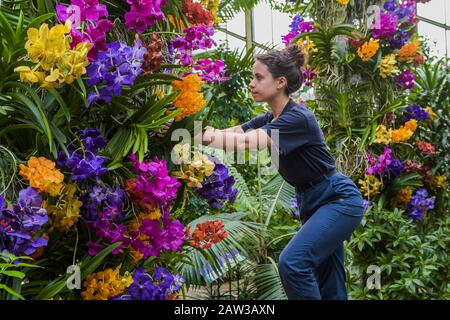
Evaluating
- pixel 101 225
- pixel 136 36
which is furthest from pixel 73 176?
pixel 136 36

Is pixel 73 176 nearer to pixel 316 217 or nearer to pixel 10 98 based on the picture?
pixel 10 98

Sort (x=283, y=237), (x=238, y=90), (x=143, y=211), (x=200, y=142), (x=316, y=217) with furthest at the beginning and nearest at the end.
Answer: (x=238, y=90)
(x=283, y=237)
(x=316, y=217)
(x=200, y=142)
(x=143, y=211)

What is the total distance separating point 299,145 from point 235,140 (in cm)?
33

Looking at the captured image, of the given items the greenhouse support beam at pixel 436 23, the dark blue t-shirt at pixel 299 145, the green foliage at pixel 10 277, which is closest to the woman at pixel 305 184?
the dark blue t-shirt at pixel 299 145

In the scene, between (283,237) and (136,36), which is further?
(283,237)

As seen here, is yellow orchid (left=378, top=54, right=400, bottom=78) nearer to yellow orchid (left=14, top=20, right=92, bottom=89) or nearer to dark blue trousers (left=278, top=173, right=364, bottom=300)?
dark blue trousers (left=278, top=173, right=364, bottom=300)

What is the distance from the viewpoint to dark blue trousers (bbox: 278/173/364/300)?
7.55 ft

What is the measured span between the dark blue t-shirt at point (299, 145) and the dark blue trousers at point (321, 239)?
6 centimetres

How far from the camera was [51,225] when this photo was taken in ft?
5.19

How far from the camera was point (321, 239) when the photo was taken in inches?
91.2

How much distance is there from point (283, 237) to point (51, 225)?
2137 mm

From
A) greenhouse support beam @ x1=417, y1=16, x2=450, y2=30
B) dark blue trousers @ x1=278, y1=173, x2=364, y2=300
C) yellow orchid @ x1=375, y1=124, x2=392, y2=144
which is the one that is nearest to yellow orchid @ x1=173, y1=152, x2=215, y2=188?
dark blue trousers @ x1=278, y1=173, x2=364, y2=300
